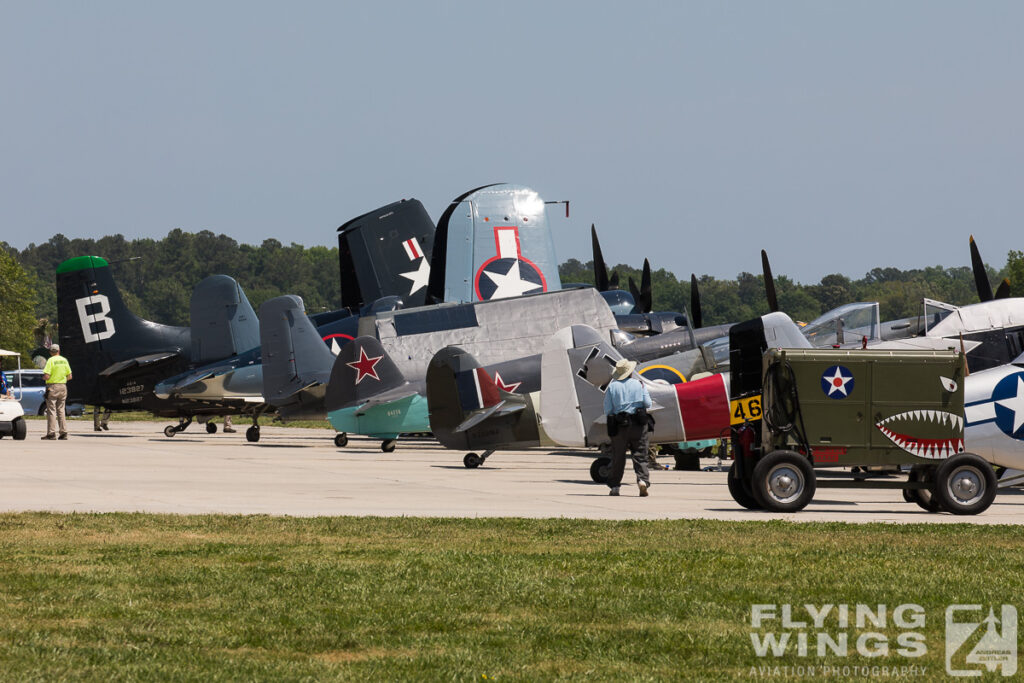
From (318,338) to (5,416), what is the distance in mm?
Result: 7274

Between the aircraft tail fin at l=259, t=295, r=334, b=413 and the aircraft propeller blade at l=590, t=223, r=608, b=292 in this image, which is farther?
the aircraft propeller blade at l=590, t=223, r=608, b=292

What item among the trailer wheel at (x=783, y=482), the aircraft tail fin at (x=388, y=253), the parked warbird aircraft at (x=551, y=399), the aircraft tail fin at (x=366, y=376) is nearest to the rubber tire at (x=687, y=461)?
the parked warbird aircraft at (x=551, y=399)

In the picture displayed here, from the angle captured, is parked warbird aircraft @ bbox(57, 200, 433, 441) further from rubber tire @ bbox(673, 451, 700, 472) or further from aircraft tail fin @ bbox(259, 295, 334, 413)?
rubber tire @ bbox(673, 451, 700, 472)

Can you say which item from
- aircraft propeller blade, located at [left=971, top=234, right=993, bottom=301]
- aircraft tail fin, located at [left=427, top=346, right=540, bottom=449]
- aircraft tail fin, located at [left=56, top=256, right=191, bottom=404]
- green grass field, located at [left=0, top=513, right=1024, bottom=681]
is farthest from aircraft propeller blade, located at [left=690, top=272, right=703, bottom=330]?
green grass field, located at [left=0, top=513, right=1024, bottom=681]

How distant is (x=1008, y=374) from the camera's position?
14539 mm

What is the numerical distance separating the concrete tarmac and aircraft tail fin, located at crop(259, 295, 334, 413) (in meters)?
3.09

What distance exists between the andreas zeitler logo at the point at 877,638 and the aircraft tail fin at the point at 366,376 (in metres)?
19.6

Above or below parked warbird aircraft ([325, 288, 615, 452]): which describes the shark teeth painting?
below

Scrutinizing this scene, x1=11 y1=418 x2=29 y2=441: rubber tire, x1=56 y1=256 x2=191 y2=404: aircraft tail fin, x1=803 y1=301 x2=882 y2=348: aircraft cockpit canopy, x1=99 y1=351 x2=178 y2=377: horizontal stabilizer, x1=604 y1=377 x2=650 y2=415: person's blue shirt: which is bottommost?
x1=11 y1=418 x2=29 y2=441: rubber tire

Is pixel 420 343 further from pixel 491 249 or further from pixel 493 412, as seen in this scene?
pixel 493 412

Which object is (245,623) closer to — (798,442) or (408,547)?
(408,547)

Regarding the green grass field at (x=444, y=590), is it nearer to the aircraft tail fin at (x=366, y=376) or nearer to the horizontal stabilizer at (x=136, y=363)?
the aircraft tail fin at (x=366, y=376)

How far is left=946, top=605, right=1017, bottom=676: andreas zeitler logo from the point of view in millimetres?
5852

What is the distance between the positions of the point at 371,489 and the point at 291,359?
1363cm
